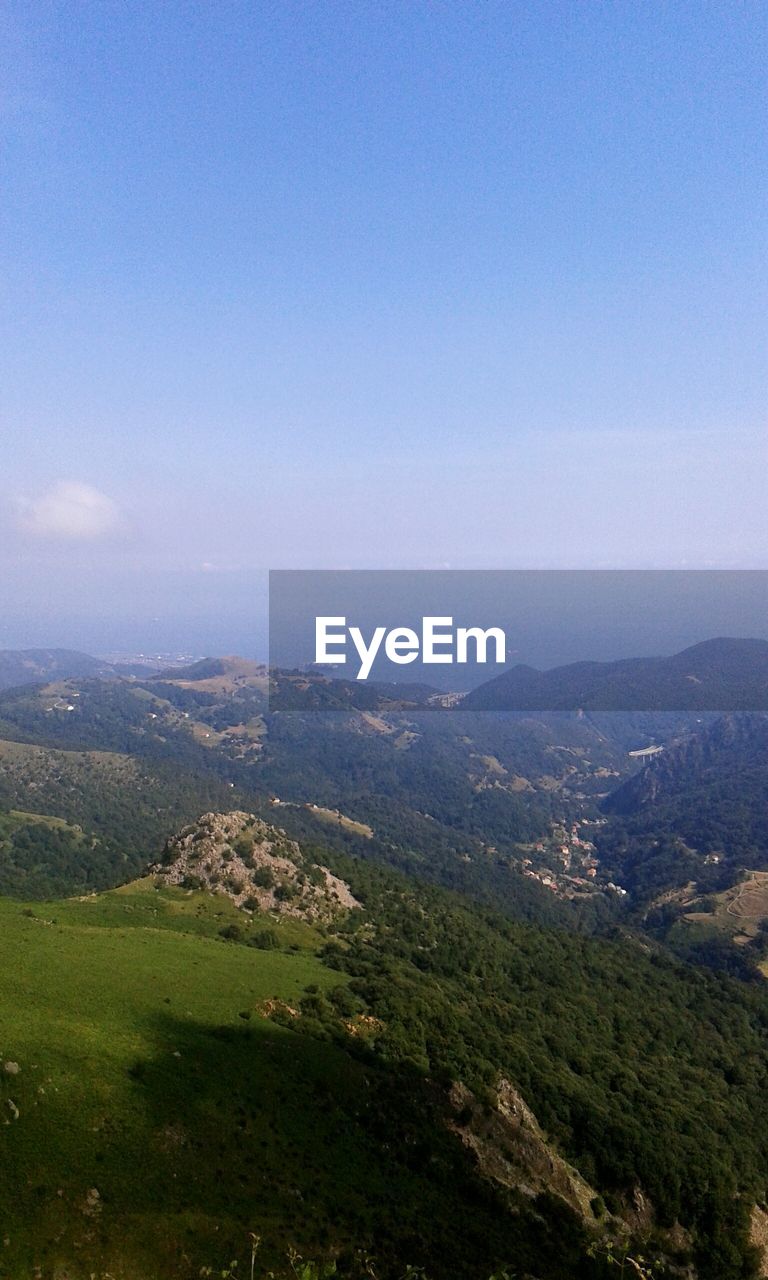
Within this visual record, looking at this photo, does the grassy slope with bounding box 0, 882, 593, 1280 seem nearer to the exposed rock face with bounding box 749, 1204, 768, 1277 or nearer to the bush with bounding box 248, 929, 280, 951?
the bush with bounding box 248, 929, 280, 951

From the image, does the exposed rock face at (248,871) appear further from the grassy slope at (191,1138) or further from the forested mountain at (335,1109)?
the grassy slope at (191,1138)

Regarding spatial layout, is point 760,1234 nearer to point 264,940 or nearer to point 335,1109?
point 335,1109

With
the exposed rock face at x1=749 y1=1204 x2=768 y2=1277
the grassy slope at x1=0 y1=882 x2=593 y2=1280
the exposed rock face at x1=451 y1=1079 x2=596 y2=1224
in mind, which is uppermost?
the grassy slope at x1=0 y1=882 x2=593 y2=1280

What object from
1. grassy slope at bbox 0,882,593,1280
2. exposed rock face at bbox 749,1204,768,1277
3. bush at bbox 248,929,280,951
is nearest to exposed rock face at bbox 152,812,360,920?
bush at bbox 248,929,280,951

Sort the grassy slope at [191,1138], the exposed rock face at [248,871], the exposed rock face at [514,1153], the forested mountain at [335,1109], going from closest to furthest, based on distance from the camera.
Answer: the grassy slope at [191,1138]
the forested mountain at [335,1109]
the exposed rock face at [514,1153]
the exposed rock face at [248,871]

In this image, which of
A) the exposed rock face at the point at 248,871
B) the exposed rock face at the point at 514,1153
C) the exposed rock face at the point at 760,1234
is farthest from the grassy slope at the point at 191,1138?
the exposed rock face at the point at 248,871

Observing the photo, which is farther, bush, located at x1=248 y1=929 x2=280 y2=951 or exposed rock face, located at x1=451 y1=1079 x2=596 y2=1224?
bush, located at x1=248 y1=929 x2=280 y2=951

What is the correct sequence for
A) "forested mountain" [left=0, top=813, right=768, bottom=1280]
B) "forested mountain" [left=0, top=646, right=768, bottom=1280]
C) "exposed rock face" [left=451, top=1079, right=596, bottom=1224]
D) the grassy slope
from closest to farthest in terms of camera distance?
the grassy slope, "forested mountain" [left=0, top=813, right=768, bottom=1280], "forested mountain" [left=0, top=646, right=768, bottom=1280], "exposed rock face" [left=451, top=1079, right=596, bottom=1224]
